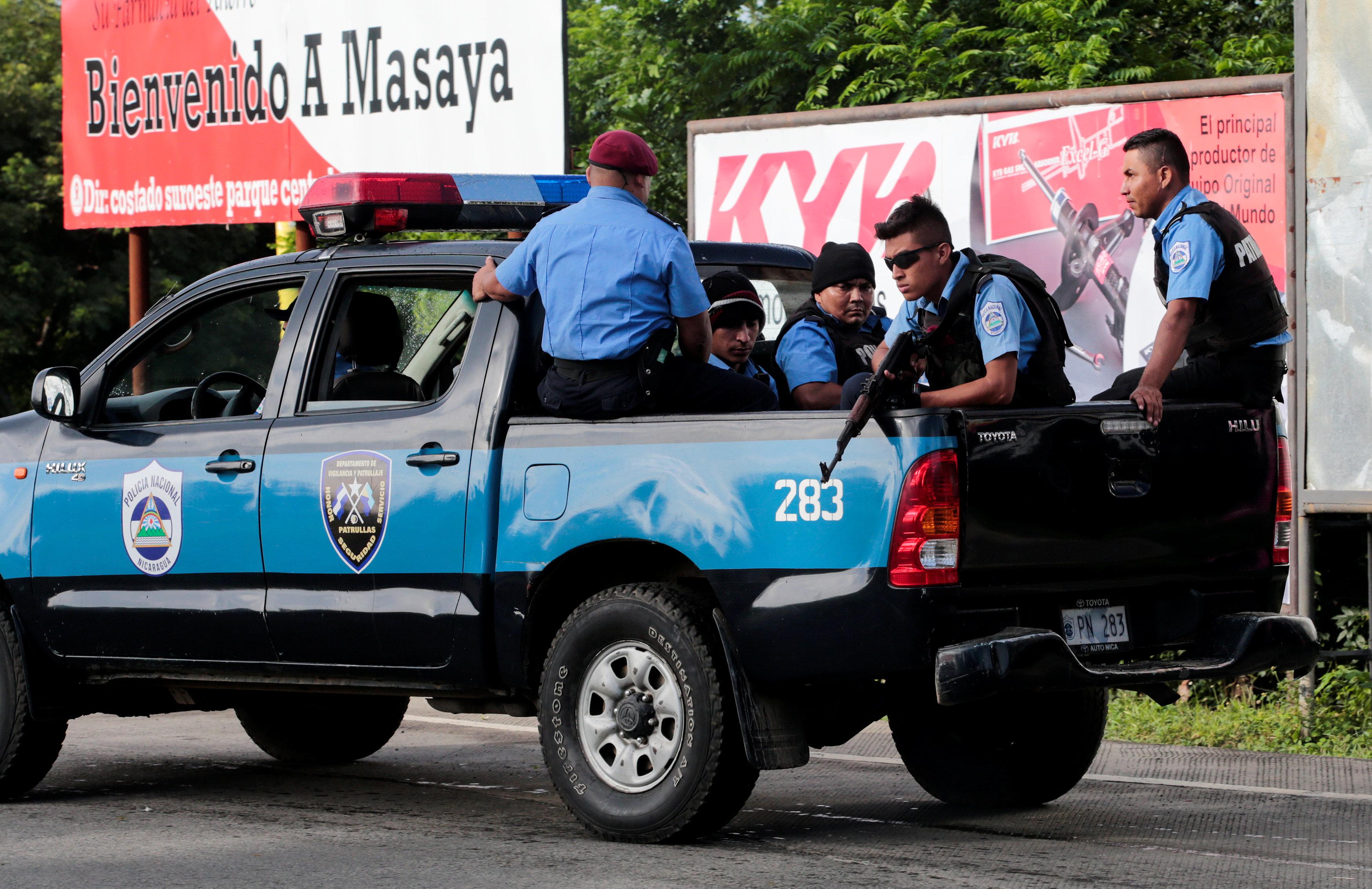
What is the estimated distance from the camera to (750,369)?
7.21 meters

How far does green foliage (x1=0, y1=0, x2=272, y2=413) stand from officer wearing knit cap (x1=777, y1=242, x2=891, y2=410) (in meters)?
25.6

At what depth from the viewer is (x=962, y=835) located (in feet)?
20.2

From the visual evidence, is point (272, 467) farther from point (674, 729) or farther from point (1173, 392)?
point (1173, 392)

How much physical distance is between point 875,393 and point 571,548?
1156mm

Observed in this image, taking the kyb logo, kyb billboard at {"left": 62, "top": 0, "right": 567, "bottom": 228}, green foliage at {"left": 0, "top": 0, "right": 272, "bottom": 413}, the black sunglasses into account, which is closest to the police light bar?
the black sunglasses

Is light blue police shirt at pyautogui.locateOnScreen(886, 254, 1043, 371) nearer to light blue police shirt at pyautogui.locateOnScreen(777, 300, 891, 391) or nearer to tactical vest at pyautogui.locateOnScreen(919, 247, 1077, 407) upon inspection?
tactical vest at pyautogui.locateOnScreen(919, 247, 1077, 407)

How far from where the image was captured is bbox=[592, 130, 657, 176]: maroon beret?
20.2ft

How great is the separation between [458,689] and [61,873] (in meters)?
1.32

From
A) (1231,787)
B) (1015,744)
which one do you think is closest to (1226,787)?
(1231,787)

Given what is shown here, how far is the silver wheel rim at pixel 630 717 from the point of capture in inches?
223

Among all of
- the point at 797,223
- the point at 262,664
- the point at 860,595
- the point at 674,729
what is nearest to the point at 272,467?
the point at 262,664

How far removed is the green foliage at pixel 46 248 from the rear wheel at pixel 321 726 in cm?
2400

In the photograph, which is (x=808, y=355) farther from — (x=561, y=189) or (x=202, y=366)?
(x=202, y=366)

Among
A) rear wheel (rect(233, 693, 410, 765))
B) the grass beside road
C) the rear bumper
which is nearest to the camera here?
the rear bumper
